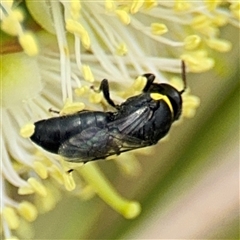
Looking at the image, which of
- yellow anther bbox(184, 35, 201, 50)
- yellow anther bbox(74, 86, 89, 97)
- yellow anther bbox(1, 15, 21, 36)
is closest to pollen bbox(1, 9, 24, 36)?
yellow anther bbox(1, 15, 21, 36)

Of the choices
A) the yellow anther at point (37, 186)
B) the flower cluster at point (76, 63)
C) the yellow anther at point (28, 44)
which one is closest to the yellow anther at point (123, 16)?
the flower cluster at point (76, 63)

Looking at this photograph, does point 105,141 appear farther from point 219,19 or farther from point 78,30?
point 219,19

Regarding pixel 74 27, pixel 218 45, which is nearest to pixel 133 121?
pixel 74 27

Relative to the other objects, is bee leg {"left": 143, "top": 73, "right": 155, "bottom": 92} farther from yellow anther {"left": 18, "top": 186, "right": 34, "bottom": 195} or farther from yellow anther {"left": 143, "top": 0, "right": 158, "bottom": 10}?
yellow anther {"left": 18, "top": 186, "right": 34, "bottom": 195}

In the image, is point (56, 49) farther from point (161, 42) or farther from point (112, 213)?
point (112, 213)

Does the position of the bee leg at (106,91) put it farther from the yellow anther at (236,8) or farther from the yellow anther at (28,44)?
the yellow anther at (236,8)

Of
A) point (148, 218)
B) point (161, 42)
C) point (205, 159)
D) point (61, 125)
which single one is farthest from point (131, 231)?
point (61, 125)
